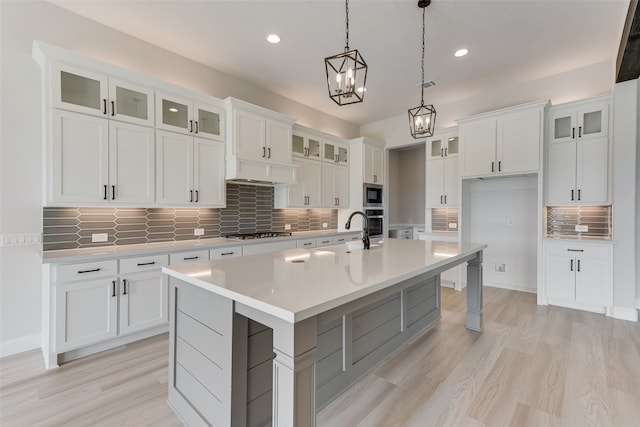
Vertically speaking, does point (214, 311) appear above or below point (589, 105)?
below

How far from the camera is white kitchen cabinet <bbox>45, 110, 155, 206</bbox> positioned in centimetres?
237

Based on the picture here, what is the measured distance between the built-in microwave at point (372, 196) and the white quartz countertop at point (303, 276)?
3.07 m

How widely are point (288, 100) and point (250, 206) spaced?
194cm

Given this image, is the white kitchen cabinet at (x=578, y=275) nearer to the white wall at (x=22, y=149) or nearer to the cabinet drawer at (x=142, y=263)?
the cabinet drawer at (x=142, y=263)

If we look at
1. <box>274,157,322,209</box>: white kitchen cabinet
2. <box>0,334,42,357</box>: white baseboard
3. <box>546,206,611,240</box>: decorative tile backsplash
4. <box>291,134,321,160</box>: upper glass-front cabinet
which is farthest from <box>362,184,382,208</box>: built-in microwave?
<box>0,334,42,357</box>: white baseboard

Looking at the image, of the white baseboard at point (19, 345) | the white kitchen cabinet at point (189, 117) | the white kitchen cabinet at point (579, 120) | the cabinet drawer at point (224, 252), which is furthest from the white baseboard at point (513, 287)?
the white baseboard at point (19, 345)

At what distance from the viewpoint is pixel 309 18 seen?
282 cm

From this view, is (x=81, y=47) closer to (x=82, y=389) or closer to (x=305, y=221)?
(x=82, y=389)

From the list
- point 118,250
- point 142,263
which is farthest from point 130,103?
point 142,263

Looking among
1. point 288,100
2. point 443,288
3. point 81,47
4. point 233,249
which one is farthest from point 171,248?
point 443,288

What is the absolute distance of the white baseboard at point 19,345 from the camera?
7.89 feet

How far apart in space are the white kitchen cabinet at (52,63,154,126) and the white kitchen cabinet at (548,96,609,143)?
4.89 m

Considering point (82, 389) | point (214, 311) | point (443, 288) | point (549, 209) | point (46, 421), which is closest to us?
point (214, 311)

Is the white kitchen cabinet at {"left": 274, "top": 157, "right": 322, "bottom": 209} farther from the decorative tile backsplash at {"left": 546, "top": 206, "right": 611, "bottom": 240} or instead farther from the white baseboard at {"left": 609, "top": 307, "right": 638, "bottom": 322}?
the white baseboard at {"left": 609, "top": 307, "right": 638, "bottom": 322}
